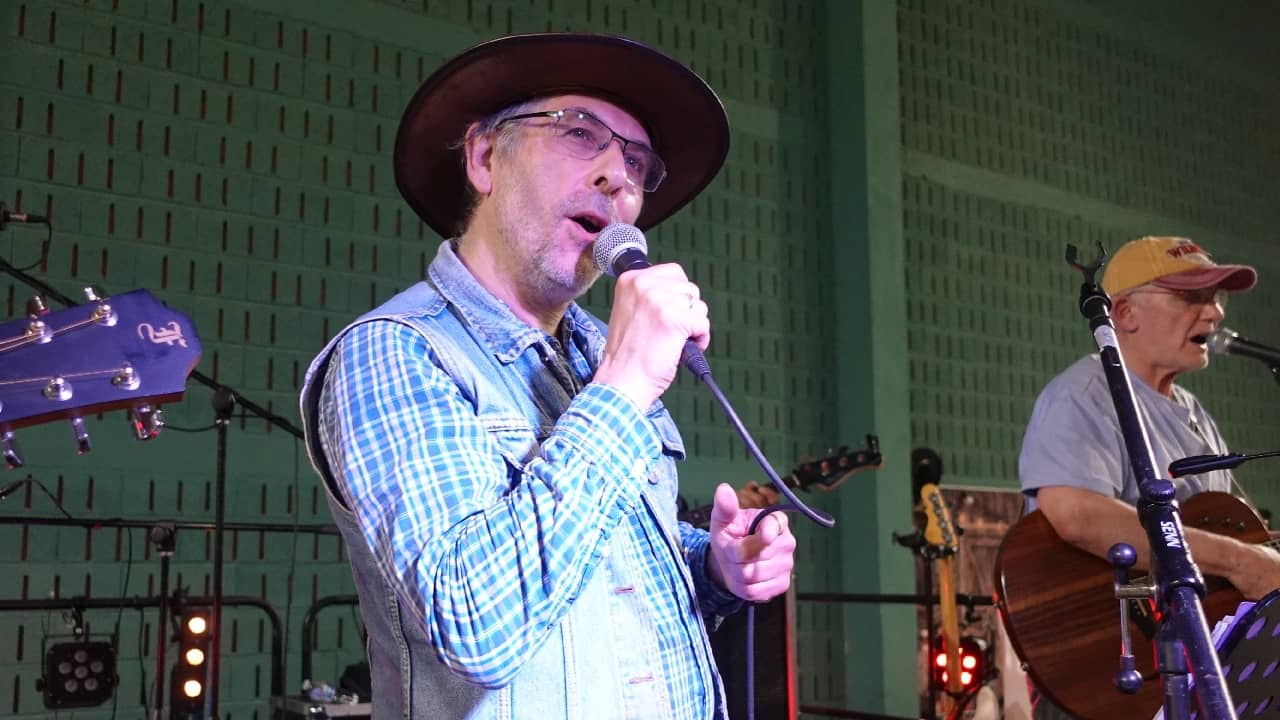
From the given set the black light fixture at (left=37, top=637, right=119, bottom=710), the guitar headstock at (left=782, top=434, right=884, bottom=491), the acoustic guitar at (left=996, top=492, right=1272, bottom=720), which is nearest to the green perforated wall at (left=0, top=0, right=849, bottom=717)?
the black light fixture at (left=37, top=637, right=119, bottom=710)

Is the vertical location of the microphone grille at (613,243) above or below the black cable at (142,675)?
above

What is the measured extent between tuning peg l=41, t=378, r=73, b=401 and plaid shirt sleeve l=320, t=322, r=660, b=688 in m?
1.35

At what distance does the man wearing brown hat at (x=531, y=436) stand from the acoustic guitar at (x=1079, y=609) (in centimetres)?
149

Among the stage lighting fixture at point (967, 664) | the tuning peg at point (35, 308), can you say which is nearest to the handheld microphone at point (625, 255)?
the tuning peg at point (35, 308)

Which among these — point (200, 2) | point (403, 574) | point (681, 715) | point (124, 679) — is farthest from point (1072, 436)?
point (200, 2)

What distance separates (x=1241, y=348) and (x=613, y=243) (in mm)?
2050

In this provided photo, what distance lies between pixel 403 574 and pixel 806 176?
6618mm

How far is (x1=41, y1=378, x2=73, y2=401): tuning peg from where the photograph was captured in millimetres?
2645

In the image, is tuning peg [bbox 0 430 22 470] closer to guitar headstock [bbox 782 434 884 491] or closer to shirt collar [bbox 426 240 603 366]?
shirt collar [bbox 426 240 603 366]

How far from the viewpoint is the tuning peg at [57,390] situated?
104 inches

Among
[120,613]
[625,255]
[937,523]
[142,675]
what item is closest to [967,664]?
[937,523]

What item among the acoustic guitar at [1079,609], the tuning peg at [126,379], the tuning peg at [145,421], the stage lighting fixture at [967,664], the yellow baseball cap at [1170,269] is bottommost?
the stage lighting fixture at [967,664]

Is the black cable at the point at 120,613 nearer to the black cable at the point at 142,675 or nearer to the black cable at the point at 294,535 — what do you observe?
the black cable at the point at 142,675

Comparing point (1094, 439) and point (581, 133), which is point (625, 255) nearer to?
point (581, 133)
